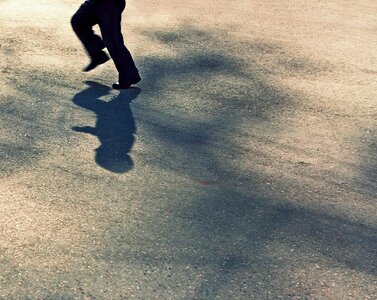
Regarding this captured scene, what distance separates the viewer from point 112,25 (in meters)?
5.93

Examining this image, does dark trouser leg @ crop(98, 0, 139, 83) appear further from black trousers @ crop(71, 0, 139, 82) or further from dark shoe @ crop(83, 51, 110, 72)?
dark shoe @ crop(83, 51, 110, 72)

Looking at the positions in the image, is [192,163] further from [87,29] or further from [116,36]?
[87,29]

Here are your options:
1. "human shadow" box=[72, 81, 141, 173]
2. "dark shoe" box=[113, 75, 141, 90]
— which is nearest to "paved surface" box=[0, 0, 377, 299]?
"human shadow" box=[72, 81, 141, 173]

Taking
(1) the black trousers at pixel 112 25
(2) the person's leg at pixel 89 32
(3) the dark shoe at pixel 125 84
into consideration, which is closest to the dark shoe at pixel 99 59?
(2) the person's leg at pixel 89 32

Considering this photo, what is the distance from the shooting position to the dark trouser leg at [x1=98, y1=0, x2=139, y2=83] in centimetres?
589

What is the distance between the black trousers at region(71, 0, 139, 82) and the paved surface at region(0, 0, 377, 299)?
0.73ft

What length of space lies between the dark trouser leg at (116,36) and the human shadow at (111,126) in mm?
151

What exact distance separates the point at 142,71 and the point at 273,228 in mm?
2701

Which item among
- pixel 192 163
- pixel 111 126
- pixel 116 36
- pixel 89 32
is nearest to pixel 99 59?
pixel 89 32

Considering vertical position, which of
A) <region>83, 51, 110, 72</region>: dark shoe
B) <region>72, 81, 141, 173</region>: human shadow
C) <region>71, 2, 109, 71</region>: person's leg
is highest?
<region>71, 2, 109, 71</region>: person's leg

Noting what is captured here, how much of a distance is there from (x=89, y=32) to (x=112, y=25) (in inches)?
12.3

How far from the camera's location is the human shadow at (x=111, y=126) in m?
4.80

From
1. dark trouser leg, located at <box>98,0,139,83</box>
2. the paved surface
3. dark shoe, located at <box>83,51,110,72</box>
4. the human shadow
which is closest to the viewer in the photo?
the paved surface

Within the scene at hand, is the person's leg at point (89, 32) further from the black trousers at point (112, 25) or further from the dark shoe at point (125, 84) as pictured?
the dark shoe at point (125, 84)
